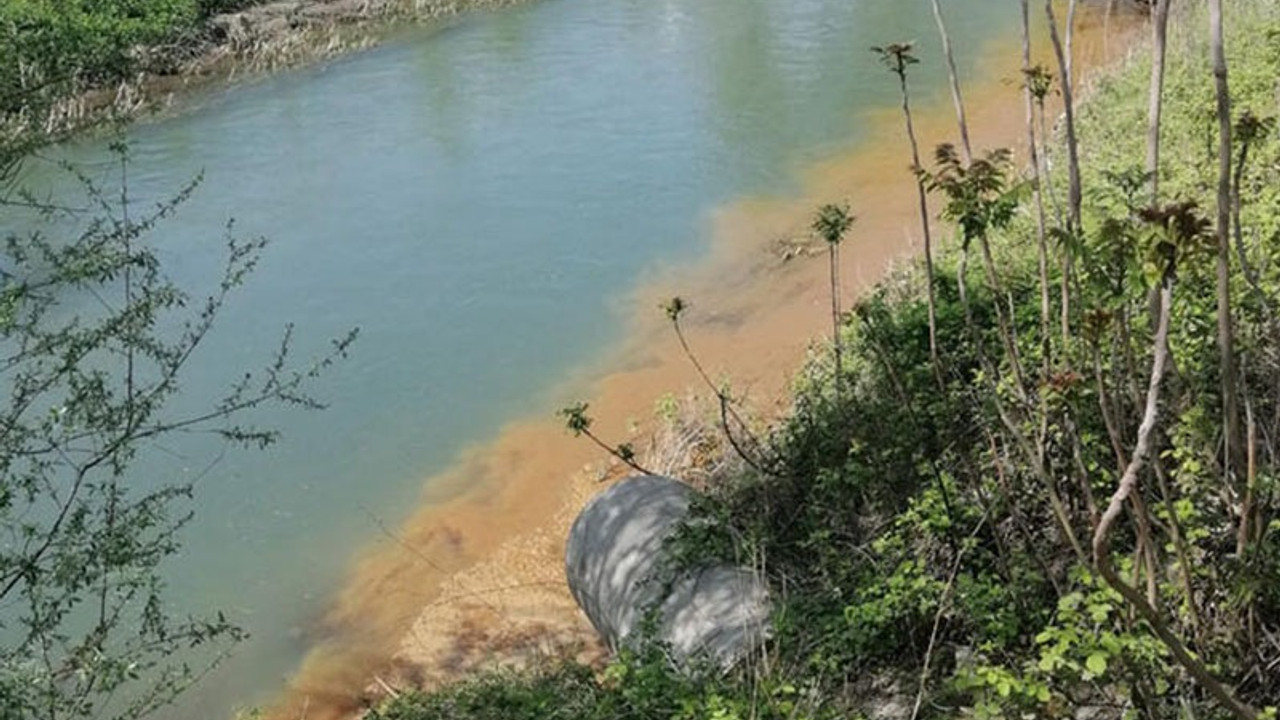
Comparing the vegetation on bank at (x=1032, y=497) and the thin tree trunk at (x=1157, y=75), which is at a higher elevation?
the thin tree trunk at (x=1157, y=75)

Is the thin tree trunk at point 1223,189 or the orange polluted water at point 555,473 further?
the orange polluted water at point 555,473

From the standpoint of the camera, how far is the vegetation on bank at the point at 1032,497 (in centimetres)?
248

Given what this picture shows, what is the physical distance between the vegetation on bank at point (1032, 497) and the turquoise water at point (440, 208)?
2492mm

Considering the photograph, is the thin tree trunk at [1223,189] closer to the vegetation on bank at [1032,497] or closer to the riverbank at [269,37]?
the vegetation on bank at [1032,497]

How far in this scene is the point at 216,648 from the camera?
5.91m

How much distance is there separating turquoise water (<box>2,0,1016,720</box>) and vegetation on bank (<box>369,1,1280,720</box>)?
249cm

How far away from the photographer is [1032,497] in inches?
147

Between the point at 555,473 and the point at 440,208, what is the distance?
14.9 ft

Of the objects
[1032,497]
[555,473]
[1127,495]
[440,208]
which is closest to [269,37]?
[440,208]

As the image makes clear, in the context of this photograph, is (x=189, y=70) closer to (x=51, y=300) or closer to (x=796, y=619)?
(x=51, y=300)

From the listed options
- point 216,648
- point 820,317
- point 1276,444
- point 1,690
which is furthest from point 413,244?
point 1276,444

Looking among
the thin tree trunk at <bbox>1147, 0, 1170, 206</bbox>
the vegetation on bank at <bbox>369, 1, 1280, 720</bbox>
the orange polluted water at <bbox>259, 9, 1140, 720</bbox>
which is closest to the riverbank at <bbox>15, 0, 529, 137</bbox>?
the orange polluted water at <bbox>259, 9, 1140, 720</bbox>

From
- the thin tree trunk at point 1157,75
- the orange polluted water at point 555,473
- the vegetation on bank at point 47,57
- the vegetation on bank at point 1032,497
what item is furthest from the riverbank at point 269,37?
the thin tree trunk at point 1157,75

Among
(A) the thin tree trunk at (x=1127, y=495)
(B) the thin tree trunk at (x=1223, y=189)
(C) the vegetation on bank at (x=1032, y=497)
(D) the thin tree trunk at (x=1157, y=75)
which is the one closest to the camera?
(A) the thin tree trunk at (x=1127, y=495)
